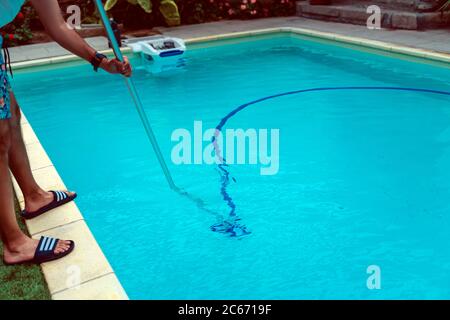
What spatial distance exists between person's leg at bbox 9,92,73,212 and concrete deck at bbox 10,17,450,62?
522 centimetres

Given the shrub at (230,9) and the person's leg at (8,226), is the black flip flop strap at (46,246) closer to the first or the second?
the person's leg at (8,226)

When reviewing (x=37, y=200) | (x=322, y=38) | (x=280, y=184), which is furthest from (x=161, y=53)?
(x=37, y=200)

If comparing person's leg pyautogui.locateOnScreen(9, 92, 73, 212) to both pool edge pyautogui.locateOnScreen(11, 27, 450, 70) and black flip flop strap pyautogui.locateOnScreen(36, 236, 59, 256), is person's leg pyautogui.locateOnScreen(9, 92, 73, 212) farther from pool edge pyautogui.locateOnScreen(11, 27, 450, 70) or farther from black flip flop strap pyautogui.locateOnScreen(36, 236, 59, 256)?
pool edge pyautogui.locateOnScreen(11, 27, 450, 70)

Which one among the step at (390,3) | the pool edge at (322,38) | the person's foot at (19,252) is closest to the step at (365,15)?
the step at (390,3)

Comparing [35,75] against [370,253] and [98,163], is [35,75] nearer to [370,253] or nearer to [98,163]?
[98,163]

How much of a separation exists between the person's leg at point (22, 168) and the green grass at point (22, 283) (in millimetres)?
502

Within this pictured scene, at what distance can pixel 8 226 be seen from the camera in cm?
227

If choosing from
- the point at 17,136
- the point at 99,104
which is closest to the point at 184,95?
the point at 99,104

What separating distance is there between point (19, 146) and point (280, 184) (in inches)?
75.7

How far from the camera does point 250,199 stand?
3.51m

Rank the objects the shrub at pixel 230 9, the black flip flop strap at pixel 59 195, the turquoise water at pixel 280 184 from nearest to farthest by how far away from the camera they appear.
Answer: the turquoise water at pixel 280 184
the black flip flop strap at pixel 59 195
the shrub at pixel 230 9

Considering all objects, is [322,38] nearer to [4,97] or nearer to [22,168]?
[22,168]

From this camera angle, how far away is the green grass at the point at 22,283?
2145mm

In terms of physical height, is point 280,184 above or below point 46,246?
below
